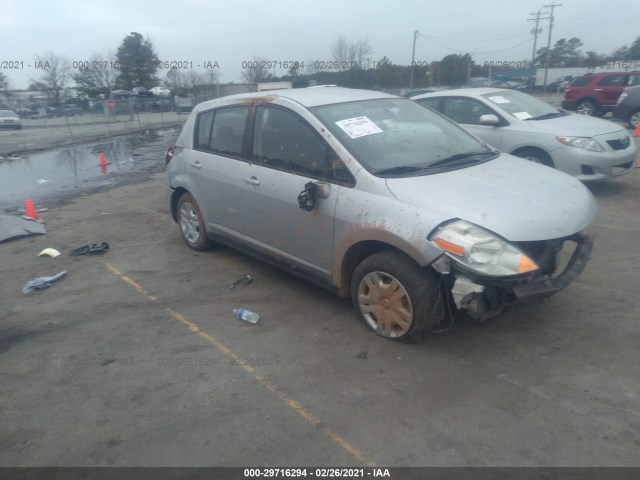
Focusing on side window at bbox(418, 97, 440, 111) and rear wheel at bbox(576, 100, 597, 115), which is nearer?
side window at bbox(418, 97, 440, 111)

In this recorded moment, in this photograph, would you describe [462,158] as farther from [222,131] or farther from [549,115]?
[549,115]

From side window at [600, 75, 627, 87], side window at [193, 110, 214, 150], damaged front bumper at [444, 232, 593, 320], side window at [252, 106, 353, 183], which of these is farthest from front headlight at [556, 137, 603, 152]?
side window at [600, 75, 627, 87]

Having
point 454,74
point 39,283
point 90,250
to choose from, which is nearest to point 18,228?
point 90,250

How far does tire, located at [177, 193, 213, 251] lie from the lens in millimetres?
5680

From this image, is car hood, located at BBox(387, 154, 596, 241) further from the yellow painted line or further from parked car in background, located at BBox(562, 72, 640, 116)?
parked car in background, located at BBox(562, 72, 640, 116)

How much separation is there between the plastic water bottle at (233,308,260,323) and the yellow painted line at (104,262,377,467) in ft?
1.11

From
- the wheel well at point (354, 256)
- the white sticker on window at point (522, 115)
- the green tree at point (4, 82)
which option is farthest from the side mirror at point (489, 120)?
the green tree at point (4, 82)

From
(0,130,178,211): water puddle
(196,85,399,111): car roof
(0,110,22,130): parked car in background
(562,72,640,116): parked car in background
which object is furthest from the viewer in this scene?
(0,110,22,130): parked car in background

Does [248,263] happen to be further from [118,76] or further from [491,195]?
[118,76]

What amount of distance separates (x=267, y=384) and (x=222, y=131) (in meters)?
2.86

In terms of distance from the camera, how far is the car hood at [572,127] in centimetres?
704

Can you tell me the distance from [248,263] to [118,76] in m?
49.4

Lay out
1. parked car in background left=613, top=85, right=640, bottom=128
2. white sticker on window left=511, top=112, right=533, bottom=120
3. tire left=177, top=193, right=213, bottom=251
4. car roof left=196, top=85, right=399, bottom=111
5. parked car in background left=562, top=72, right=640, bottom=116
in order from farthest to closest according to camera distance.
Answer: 1. parked car in background left=562, top=72, right=640, bottom=116
2. parked car in background left=613, top=85, right=640, bottom=128
3. white sticker on window left=511, top=112, right=533, bottom=120
4. tire left=177, top=193, right=213, bottom=251
5. car roof left=196, top=85, right=399, bottom=111

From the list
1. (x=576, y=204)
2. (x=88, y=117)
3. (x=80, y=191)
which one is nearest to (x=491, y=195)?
(x=576, y=204)
